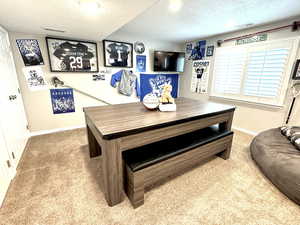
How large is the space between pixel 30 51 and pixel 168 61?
3119 millimetres

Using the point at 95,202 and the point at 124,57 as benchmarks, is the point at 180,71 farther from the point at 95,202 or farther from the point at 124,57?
the point at 95,202

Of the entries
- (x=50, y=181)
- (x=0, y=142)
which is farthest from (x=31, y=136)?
(x=50, y=181)

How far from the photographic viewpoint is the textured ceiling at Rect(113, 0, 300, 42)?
1836 mm

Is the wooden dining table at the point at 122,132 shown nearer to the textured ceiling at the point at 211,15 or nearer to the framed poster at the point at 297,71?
the textured ceiling at the point at 211,15

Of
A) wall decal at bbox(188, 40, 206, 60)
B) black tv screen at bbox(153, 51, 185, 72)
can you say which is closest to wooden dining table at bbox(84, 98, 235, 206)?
black tv screen at bbox(153, 51, 185, 72)

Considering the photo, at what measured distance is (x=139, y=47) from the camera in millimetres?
3545

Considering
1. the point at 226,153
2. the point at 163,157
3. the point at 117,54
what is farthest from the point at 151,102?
the point at 117,54

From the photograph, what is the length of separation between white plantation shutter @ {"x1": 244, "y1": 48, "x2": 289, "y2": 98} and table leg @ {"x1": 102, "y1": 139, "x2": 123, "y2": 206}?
3.08m

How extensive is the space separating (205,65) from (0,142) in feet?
13.7

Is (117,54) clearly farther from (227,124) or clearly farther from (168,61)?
(227,124)

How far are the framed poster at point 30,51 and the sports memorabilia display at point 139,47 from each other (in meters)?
2.02

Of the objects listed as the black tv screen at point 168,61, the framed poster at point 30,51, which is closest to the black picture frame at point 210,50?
the black tv screen at point 168,61

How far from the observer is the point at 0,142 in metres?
1.52

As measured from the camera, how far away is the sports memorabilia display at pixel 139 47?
138 inches
